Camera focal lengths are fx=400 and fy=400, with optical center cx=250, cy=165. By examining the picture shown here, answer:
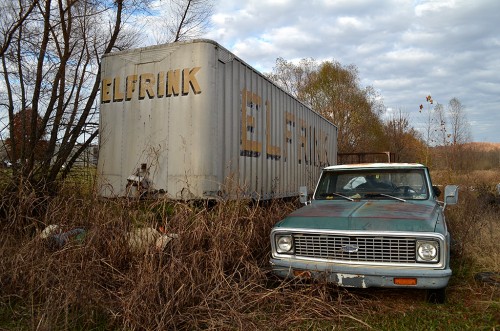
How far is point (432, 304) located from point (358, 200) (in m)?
1.51

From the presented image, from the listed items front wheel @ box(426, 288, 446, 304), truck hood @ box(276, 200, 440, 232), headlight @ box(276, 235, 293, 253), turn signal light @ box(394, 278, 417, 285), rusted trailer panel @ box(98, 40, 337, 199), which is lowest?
front wheel @ box(426, 288, 446, 304)

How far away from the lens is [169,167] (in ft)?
20.0

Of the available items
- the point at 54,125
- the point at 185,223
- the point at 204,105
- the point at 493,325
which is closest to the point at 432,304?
the point at 493,325

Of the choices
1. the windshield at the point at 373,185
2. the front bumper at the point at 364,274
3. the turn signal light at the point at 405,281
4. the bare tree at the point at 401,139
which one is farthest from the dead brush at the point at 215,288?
the bare tree at the point at 401,139

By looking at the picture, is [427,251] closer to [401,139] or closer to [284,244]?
[284,244]

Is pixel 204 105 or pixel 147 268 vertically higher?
pixel 204 105

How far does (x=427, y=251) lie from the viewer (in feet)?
12.2

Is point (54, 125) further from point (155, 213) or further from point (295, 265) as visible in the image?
point (295, 265)

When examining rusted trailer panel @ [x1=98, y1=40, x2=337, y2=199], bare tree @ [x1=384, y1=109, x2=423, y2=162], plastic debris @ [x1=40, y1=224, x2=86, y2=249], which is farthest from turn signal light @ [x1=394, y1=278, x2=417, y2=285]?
bare tree @ [x1=384, y1=109, x2=423, y2=162]

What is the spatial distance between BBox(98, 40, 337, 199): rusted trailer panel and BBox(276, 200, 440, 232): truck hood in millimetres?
1258

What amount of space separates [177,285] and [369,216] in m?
2.05

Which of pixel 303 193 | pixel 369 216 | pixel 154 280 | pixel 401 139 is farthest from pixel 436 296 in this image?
pixel 401 139

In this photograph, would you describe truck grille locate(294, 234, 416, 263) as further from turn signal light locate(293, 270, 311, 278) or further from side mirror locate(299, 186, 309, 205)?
side mirror locate(299, 186, 309, 205)

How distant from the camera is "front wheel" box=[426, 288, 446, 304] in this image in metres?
4.01
